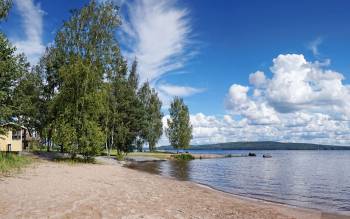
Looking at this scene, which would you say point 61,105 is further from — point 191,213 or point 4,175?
point 191,213

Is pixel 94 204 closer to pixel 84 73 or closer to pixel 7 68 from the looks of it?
pixel 7 68

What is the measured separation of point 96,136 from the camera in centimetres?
4312

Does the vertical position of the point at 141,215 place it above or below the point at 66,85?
below

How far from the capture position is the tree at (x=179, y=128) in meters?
106

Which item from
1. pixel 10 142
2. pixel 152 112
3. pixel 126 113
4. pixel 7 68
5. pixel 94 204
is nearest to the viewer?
pixel 94 204

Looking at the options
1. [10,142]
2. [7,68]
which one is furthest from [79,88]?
[10,142]

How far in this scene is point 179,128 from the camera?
106 meters

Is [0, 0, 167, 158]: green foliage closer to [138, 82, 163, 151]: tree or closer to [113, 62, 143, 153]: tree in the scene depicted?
[113, 62, 143, 153]: tree

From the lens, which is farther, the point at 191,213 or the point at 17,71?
the point at 17,71

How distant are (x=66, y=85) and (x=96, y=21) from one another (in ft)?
38.7

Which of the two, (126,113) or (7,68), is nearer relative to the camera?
(7,68)

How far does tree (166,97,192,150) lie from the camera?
348 feet

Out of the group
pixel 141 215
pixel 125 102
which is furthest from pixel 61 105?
pixel 141 215

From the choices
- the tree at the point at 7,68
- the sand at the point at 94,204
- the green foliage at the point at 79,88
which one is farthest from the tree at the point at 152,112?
the sand at the point at 94,204
